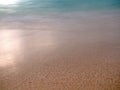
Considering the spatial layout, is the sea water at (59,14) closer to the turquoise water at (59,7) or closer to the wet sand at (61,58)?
the turquoise water at (59,7)

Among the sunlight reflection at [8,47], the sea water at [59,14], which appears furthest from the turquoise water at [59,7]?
the sunlight reflection at [8,47]

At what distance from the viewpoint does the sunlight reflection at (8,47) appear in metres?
4.57

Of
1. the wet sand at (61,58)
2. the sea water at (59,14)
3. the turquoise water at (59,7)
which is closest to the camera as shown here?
the wet sand at (61,58)

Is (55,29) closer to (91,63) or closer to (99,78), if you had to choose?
(91,63)

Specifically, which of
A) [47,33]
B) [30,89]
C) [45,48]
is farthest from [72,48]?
[30,89]

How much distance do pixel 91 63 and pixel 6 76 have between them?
1571mm

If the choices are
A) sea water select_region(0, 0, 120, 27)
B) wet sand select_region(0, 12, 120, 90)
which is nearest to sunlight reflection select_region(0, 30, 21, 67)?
wet sand select_region(0, 12, 120, 90)

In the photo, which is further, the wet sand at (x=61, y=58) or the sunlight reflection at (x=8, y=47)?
the sunlight reflection at (x=8, y=47)

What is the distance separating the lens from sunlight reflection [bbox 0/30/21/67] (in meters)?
4.57

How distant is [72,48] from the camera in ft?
16.9

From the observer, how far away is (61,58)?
4637 millimetres

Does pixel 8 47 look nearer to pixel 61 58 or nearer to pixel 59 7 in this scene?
pixel 61 58

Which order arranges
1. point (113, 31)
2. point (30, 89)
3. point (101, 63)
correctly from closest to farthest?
1. point (30, 89)
2. point (101, 63)
3. point (113, 31)

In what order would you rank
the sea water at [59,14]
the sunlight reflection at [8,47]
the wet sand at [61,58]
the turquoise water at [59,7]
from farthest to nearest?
the turquoise water at [59,7] < the sea water at [59,14] < the sunlight reflection at [8,47] < the wet sand at [61,58]
